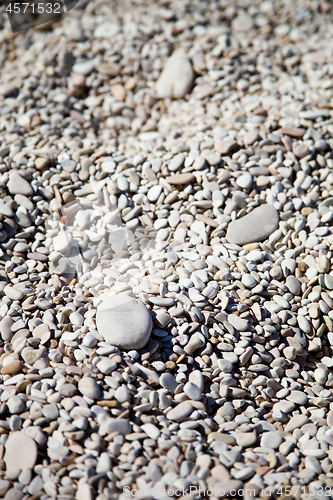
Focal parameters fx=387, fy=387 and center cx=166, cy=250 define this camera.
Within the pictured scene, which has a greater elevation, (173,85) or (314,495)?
(173,85)

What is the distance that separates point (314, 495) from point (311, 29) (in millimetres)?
3264

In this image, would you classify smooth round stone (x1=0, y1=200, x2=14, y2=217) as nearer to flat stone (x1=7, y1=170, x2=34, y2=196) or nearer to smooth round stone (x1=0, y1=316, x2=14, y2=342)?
flat stone (x1=7, y1=170, x2=34, y2=196)

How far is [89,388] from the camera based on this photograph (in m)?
1.41

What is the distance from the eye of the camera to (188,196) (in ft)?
6.72

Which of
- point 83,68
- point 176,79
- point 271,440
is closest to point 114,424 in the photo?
point 271,440

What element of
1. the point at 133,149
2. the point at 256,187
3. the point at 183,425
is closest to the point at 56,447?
the point at 183,425

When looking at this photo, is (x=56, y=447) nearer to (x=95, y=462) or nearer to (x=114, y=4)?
(x=95, y=462)

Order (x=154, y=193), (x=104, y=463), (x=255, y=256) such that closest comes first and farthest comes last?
(x=104, y=463) → (x=255, y=256) → (x=154, y=193)

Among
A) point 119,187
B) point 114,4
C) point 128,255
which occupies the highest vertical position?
point 114,4

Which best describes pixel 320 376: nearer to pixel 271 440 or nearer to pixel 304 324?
pixel 304 324

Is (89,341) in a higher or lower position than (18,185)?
lower

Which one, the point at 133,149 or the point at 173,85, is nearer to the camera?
the point at 133,149

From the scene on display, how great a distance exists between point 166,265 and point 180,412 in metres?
0.65

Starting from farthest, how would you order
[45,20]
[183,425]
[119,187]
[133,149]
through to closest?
[45,20] → [133,149] → [119,187] → [183,425]
